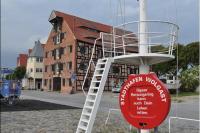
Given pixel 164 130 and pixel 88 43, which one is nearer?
pixel 164 130

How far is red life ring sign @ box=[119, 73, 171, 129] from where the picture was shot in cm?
846

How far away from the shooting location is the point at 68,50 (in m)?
65.8

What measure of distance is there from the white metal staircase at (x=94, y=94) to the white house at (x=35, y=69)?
3396 inches

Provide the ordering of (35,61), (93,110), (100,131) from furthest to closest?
(35,61)
(100,131)
(93,110)

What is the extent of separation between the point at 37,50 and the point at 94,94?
93822 mm

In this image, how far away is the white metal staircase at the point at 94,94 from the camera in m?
10.1

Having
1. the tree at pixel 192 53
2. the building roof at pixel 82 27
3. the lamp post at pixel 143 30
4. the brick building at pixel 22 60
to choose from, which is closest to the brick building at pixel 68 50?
the building roof at pixel 82 27

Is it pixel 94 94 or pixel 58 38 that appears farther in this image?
pixel 58 38

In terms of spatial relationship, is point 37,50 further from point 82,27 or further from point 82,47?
point 82,47

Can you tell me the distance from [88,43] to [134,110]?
55321mm

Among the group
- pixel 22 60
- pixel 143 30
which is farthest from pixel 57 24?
pixel 143 30

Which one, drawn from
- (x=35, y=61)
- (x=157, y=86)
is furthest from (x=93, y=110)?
(x=35, y=61)

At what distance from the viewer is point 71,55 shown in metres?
64.1

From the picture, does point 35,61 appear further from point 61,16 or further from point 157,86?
point 157,86
